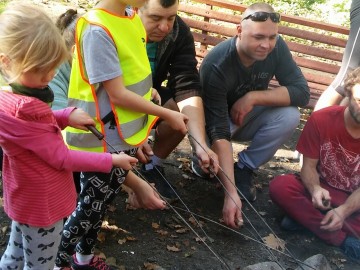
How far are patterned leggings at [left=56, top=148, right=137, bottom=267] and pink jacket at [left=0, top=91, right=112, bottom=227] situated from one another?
1.19 ft

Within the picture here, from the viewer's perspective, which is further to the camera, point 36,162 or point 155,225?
point 155,225

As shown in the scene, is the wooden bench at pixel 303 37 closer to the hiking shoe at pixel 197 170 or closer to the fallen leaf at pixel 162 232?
the hiking shoe at pixel 197 170

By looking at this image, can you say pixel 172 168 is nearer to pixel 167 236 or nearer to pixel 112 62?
pixel 167 236

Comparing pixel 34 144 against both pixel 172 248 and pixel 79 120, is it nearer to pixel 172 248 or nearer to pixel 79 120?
pixel 79 120

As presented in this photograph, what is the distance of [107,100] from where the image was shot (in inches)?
87.6

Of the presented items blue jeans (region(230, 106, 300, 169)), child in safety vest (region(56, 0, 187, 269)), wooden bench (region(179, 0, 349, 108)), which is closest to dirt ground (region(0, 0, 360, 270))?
blue jeans (region(230, 106, 300, 169))

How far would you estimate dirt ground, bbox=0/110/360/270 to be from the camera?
2.85 m

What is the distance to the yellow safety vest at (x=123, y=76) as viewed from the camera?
209cm

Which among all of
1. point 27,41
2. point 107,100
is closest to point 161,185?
Answer: point 107,100

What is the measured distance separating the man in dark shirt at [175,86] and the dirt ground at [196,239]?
0.31 metres

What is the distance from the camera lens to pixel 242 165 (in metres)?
3.65

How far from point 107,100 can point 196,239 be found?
4.41ft

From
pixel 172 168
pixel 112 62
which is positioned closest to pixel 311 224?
pixel 172 168

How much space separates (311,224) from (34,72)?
2.30m
